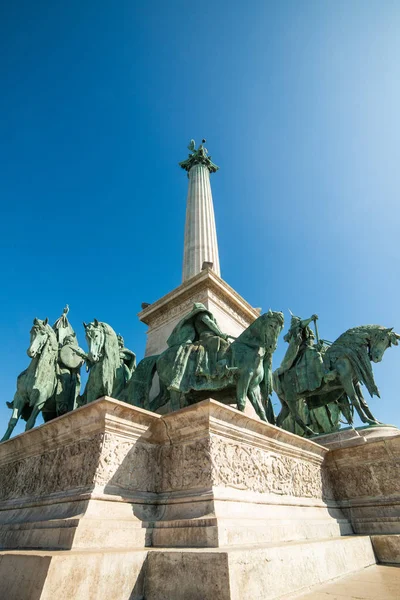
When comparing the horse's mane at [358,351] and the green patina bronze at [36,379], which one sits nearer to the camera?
the green patina bronze at [36,379]

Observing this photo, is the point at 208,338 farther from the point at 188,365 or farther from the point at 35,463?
the point at 35,463

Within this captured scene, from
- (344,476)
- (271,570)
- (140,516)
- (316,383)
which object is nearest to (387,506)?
(344,476)

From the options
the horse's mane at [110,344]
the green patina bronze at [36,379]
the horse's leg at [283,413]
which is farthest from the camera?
the horse's leg at [283,413]

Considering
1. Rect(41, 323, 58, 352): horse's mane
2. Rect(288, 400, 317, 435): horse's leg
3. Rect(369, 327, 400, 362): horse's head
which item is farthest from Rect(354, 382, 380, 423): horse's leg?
Rect(41, 323, 58, 352): horse's mane

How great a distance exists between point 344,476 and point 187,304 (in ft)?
17.8

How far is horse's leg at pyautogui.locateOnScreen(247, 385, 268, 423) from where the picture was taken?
637 centimetres

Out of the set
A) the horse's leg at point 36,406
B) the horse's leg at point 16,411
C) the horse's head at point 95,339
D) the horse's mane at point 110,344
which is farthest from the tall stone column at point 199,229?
the horse's leg at point 16,411

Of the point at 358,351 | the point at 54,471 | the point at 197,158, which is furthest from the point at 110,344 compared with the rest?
the point at 197,158

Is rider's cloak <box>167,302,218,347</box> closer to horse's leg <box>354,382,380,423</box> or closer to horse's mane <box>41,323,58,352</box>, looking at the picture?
horse's mane <box>41,323,58,352</box>

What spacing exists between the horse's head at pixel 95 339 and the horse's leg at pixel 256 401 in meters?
2.91

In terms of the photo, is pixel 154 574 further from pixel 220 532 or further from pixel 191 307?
pixel 191 307

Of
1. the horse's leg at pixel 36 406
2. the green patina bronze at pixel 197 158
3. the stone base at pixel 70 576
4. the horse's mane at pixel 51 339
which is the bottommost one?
the stone base at pixel 70 576

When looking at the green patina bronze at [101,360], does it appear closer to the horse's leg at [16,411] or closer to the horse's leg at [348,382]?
the horse's leg at [16,411]

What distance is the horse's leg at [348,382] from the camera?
7.31 m
